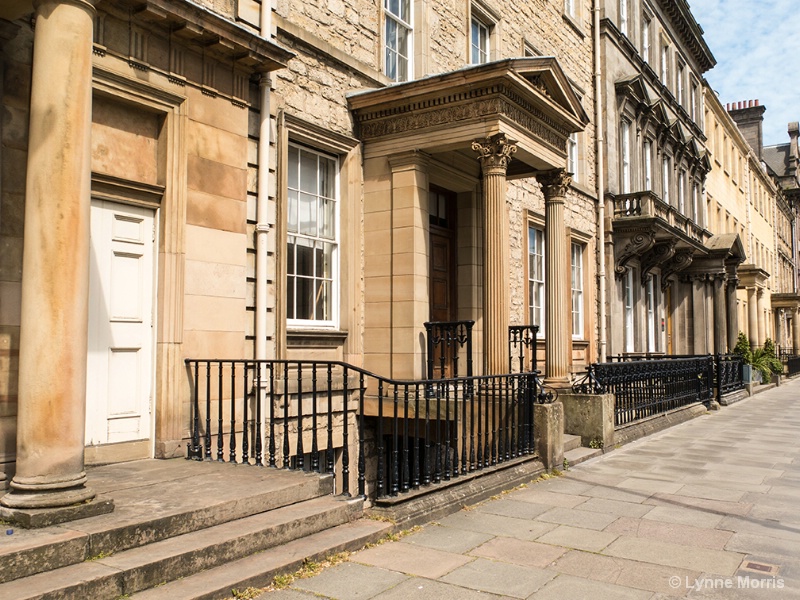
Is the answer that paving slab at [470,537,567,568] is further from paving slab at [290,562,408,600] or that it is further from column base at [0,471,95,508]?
column base at [0,471,95,508]

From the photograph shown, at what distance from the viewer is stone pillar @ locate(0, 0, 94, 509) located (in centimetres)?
438

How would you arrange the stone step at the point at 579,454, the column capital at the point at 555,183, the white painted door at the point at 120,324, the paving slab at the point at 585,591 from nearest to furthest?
the paving slab at the point at 585,591, the white painted door at the point at 120,324, the stone step at the point at 579,454, the column capital at the point at 555,183

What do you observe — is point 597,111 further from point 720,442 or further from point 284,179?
point 284,179

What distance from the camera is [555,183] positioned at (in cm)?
1102

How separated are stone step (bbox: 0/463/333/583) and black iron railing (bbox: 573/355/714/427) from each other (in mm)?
6082

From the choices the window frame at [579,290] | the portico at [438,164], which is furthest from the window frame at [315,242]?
the window frame at [579,290]

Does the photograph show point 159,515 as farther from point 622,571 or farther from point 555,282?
point 555,282

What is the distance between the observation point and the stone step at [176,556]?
11.8 feet

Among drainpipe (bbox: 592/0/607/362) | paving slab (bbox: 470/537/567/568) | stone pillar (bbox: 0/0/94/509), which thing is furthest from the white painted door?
drainpipe (bbox: 592/0/607/362)

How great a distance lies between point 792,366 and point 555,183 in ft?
91.4

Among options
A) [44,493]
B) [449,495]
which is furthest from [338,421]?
[44,493]

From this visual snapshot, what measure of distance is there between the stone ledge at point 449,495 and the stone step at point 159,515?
0.57 metres

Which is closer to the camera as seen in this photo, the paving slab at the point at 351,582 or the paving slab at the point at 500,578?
the paving slab at the point at 351,582

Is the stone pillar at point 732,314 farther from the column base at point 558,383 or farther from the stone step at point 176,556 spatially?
the stone step at point 176,556
